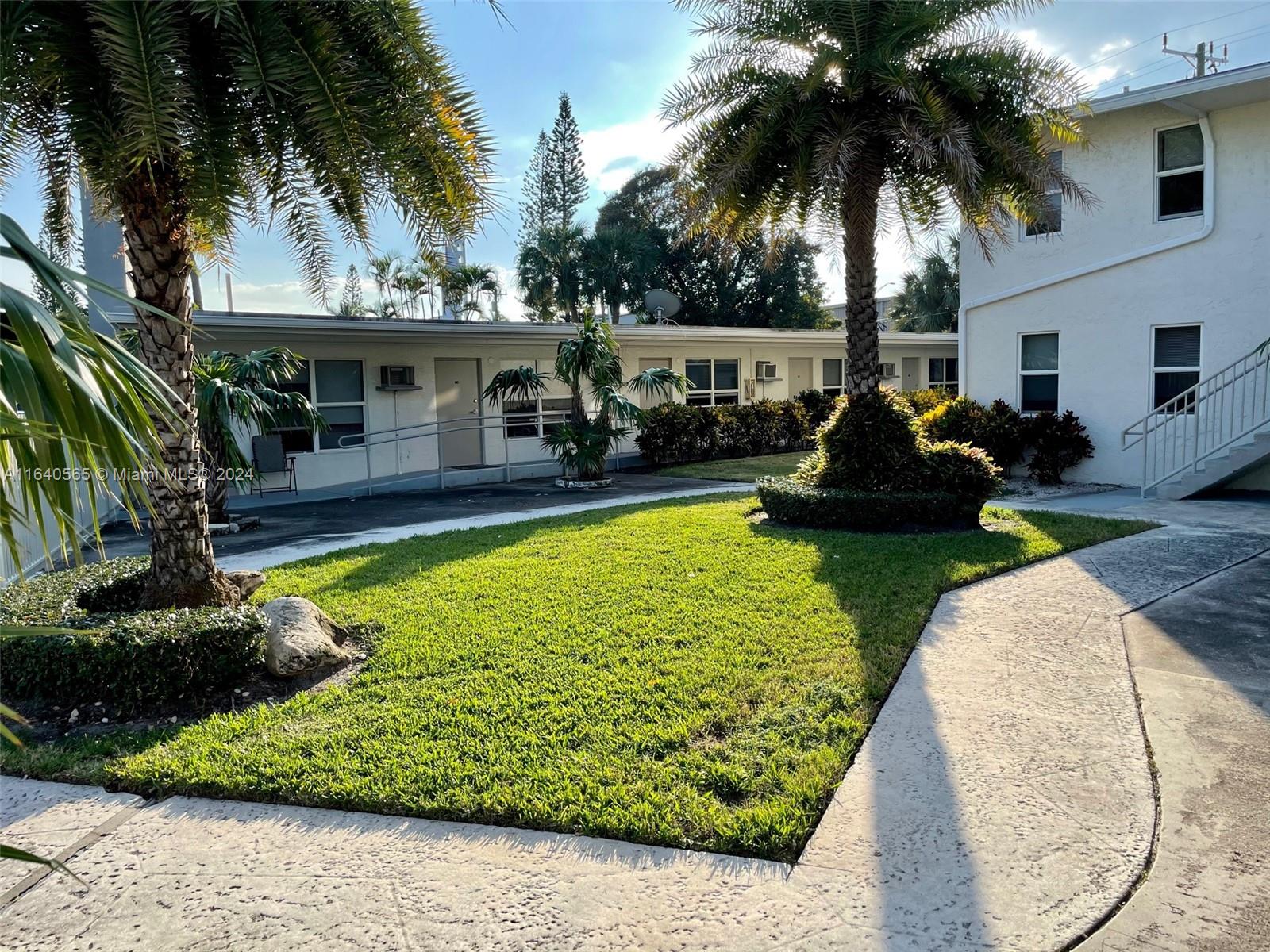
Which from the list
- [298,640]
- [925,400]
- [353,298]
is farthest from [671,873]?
[353,298]

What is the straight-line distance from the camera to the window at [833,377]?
22766 millimetres

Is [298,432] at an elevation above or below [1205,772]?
above

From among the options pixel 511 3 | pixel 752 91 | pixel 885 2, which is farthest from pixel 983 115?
pixel 511 3

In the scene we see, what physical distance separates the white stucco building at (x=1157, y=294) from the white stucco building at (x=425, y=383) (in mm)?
7050

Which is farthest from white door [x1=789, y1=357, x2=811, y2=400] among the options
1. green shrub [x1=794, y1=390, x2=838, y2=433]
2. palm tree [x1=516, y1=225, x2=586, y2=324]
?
palm tree [x1=516, y1=225, x2=586, y2=324]

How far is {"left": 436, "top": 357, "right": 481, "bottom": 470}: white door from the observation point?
16172 mm

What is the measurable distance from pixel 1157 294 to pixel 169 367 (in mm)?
12500

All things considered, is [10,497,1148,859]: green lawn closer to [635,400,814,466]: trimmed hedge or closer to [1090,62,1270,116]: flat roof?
[1090,62,1270,116]: flat roof

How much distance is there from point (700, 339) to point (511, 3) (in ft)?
47.1

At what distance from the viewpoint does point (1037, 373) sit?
13.7 m

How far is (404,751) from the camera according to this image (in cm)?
396

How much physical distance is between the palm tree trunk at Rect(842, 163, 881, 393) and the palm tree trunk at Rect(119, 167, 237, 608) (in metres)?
7.13

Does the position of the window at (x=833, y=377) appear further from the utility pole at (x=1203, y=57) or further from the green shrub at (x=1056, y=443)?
the green shrub at (x=1056, y=443)

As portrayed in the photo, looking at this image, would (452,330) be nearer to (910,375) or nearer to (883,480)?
(883,480)
